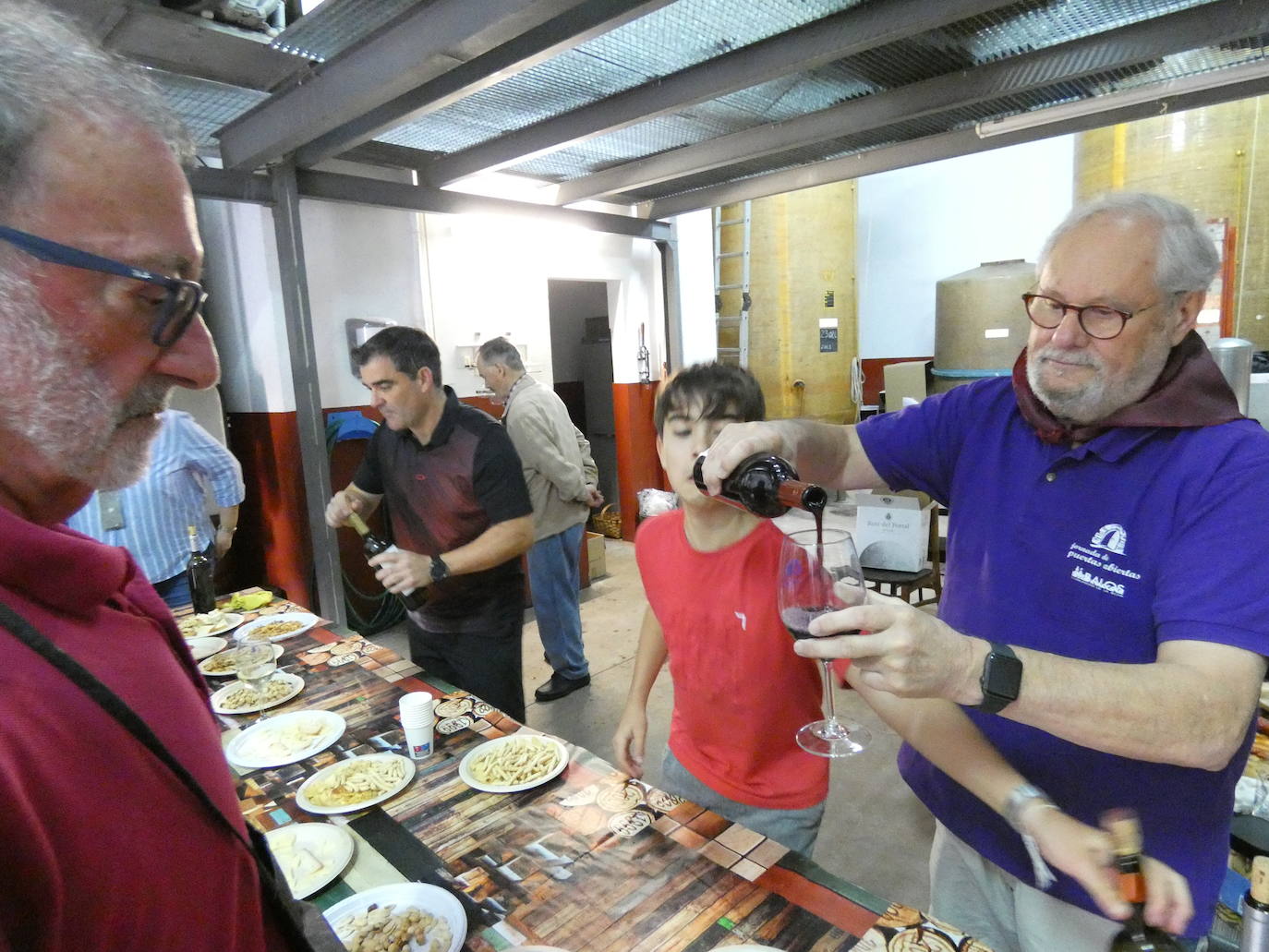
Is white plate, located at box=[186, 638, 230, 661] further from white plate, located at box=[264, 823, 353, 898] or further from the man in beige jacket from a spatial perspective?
the man in beige jacket

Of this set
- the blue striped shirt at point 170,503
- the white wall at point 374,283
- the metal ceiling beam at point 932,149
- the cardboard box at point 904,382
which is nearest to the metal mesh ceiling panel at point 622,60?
the white wall at point 374,283

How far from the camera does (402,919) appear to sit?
1.13 m

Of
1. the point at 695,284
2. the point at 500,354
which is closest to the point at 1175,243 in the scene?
the point at 500,354

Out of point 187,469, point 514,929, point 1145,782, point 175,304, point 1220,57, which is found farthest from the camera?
point 187,469

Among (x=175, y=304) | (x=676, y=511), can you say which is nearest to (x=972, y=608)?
(x=676, y=511)

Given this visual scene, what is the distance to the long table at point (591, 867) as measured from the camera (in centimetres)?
112

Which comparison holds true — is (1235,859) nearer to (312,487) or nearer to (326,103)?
(326,103)

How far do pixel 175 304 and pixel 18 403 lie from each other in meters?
0.18

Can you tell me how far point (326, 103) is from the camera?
9.18 feet

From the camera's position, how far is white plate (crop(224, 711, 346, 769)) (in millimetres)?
1686

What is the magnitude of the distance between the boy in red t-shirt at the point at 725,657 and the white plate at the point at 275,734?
737mm

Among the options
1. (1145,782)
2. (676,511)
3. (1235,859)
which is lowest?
(1235,859)

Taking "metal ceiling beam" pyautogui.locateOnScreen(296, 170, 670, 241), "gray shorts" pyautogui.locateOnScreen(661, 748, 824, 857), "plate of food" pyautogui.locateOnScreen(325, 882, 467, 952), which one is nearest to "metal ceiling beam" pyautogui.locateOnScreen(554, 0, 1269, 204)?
"metal ceiling beam" pyautogui.locateOnScreen(296, 170, 670, 241)

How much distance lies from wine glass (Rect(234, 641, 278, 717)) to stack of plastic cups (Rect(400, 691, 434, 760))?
0.50 meters
